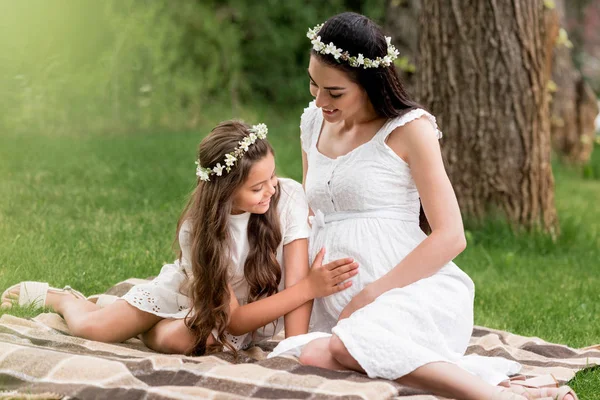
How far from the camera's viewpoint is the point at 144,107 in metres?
9.40

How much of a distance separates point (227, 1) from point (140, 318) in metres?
7.61

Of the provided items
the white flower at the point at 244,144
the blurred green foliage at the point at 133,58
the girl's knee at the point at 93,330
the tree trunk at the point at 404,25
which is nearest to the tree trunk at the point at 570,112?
the tree trunk at the point at 404,25

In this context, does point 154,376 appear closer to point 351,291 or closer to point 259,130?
point 351,291

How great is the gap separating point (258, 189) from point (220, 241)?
Result: 23 cm

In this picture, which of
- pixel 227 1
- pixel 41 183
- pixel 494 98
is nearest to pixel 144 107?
pixel 227 1

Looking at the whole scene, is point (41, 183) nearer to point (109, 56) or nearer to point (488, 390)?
point (109, 56)

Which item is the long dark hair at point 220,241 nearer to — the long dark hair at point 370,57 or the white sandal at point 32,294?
the long dark hair at point 370,57

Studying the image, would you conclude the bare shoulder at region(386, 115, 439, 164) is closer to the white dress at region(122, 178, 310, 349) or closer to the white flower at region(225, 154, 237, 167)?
the white dress at region(122, 178, 310, 349)

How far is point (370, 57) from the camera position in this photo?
3.19m

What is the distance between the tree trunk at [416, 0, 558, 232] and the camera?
18.2ft

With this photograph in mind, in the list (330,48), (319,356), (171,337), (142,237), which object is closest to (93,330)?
(171,337)

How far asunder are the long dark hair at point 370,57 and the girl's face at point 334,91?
0.06 ft

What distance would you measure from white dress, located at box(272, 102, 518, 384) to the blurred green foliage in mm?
5881

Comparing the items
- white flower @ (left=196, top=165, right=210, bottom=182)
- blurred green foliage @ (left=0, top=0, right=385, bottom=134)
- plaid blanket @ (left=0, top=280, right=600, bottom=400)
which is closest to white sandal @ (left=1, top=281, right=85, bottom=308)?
plaid blanket @ (left=0, top=280, right=600, bottom=400)
